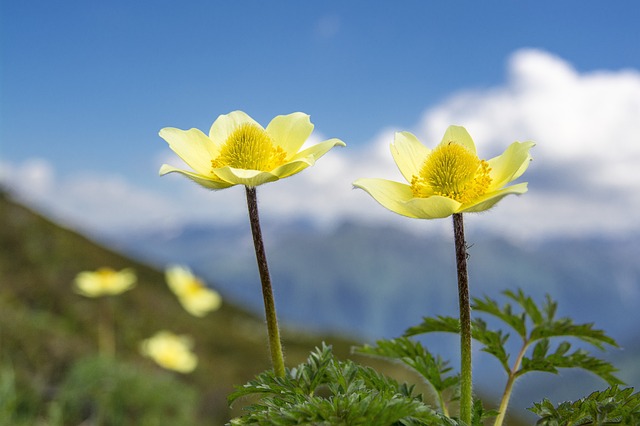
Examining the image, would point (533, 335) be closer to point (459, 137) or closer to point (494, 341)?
point (494, 341)

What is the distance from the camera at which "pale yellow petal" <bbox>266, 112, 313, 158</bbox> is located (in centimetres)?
252

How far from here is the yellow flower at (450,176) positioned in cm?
216

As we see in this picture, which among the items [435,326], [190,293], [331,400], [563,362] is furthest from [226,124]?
[190,293]

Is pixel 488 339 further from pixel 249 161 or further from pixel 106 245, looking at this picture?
pixel 106 245

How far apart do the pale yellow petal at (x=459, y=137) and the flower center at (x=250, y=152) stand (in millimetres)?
684

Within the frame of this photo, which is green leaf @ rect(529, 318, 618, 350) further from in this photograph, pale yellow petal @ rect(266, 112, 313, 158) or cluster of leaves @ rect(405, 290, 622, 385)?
pale yellow petal @ rect(266, 112, 313, 158)

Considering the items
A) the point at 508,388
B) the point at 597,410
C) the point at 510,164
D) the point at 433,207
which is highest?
the point at 510,164

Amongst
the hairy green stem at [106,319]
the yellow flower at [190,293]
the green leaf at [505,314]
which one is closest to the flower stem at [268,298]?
the green leaf at [505,314]

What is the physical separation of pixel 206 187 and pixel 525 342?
61.5 inches

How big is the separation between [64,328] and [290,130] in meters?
14.2

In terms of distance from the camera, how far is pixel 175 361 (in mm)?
10555

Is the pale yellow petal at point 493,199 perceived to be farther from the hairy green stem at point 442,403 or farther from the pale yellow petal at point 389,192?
the hairy green stem at point 442,403

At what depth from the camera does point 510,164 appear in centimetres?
230

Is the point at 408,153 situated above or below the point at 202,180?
above
